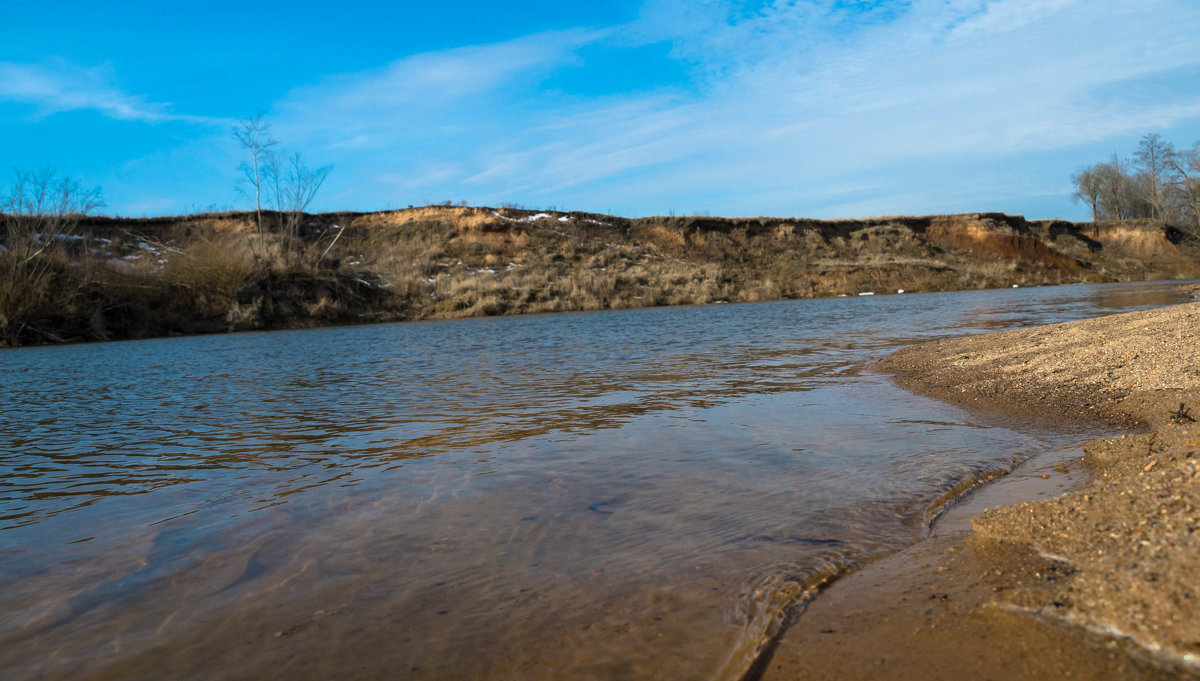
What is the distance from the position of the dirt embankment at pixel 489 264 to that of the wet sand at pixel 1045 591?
99.9 feet

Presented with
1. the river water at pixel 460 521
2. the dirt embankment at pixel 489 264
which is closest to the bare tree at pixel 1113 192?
the dirt embankment at pixel 489 264

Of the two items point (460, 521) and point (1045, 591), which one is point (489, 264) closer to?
point (460, 521)

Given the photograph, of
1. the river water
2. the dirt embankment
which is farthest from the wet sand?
the dirt embankment

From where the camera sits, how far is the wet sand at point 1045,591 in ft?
6.81

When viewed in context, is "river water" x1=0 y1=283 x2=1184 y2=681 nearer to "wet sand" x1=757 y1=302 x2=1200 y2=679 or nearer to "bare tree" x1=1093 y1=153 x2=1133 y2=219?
"wet sand" x1=757 y1=302 x2=1200 y2=679

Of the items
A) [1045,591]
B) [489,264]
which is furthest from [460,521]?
[489,264]

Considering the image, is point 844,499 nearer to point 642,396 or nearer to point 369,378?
point 642,396

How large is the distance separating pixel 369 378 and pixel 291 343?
11172 millimetres

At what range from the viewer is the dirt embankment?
29.5 meters

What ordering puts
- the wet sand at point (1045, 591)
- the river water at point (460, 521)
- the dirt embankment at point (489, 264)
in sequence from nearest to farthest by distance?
1. the wet sand at point (1045, 591)
2. the river water at point (460, 521)
3. the dirt embankment at point (489, 264)

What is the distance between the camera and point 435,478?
196 inches

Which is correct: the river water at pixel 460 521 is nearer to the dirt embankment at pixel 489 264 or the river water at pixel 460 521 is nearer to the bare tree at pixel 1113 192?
the dirt embankment at pixel 489 264

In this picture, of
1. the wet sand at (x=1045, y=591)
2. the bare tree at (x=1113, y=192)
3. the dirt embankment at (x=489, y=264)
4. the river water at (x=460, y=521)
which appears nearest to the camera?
the wet sand at (x=1045, y=591)

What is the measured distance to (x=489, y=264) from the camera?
4075cm
